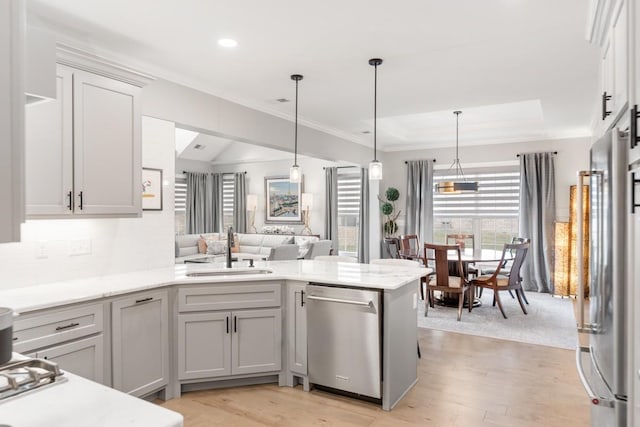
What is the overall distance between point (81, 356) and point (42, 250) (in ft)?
2.90

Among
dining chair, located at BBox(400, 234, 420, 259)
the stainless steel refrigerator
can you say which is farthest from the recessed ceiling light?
dining chair, located at BBox(400, 234, 420, 259)

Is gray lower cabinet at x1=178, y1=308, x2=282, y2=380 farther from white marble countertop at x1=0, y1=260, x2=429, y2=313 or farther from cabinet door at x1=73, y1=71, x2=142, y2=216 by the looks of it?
cabinet door at x1=73, y1=71, x2=142, y2=216

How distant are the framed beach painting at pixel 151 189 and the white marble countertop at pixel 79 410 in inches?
107

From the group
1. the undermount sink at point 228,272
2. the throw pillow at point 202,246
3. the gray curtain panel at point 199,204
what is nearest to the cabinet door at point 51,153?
the undermount sink at point 228,272

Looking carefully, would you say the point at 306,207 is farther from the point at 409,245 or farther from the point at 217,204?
the point at 409,245

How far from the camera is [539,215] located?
7.25 m

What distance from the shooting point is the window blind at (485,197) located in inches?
303

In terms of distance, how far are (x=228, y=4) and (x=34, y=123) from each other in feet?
4.58

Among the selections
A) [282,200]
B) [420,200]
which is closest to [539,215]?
[420,200]

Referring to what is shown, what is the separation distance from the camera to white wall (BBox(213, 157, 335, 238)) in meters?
9.38

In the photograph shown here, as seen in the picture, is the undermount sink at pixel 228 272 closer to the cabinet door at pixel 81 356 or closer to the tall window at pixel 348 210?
the cabinet door at pixel 81 356

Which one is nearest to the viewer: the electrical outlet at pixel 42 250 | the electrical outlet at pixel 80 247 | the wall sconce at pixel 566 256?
the electrical outlet at pixel 42 250

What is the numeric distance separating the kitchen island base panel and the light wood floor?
0.11 metres

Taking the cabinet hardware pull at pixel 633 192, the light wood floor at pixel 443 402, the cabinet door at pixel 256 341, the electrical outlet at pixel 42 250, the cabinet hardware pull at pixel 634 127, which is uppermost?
the cabinet hardware pull at pixel 634 127
